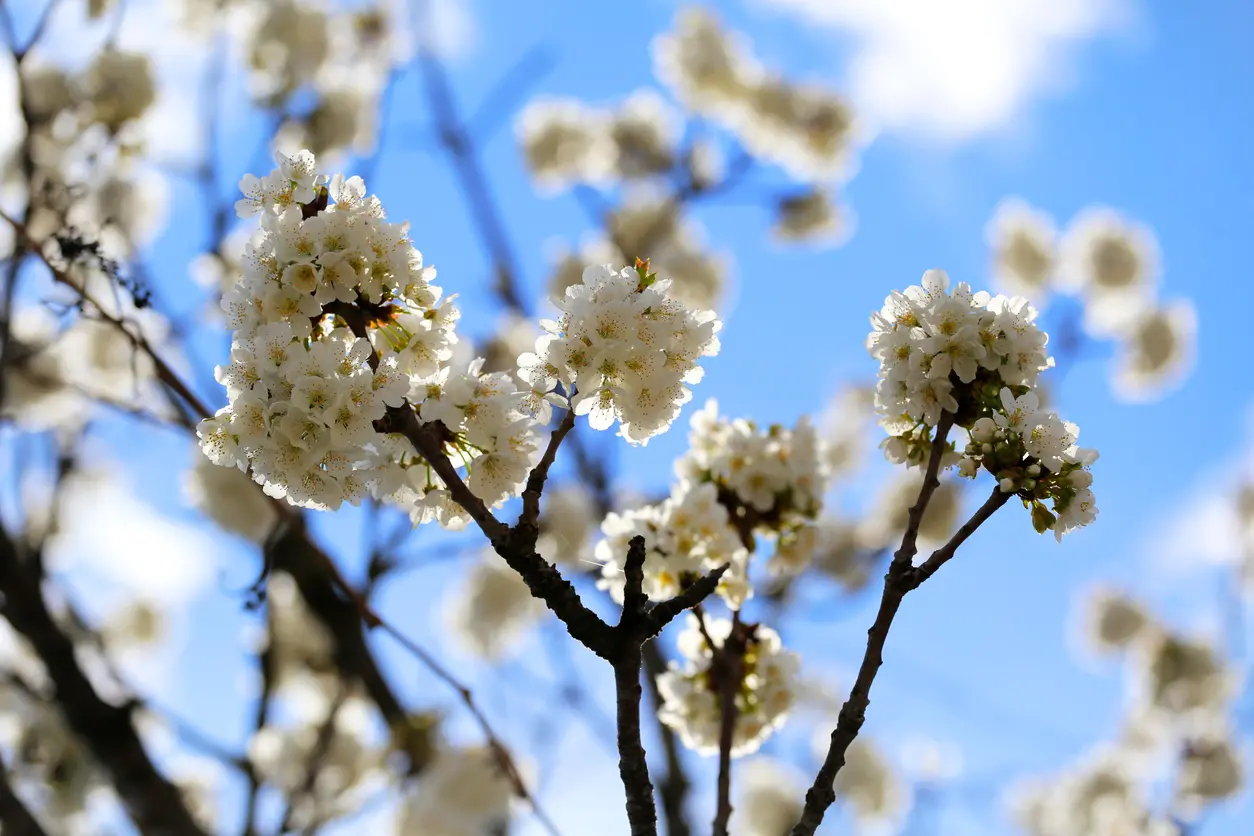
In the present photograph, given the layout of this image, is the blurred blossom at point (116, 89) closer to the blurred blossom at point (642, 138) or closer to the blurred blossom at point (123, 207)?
the blurred blossom at point (123, 207)

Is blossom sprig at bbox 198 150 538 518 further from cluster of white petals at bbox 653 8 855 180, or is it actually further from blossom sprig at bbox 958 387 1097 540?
cluster of white petals at bbox 653 8 855 180

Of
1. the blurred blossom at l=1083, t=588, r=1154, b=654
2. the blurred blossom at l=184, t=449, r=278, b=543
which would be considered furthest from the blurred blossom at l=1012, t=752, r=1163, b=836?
the blurred blossom at l=184, t=449, r=278, b=543

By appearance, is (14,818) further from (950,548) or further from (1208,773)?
(1208,773)

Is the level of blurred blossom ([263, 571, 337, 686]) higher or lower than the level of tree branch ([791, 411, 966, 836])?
higher

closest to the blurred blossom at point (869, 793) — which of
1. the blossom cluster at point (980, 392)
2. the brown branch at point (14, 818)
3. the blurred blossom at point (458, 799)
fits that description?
the blurred blossom at point (458, 799)

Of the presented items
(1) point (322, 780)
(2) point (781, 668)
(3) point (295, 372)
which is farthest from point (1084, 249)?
(3) point (295, 372)

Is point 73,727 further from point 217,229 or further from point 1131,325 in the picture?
point 1131,325
